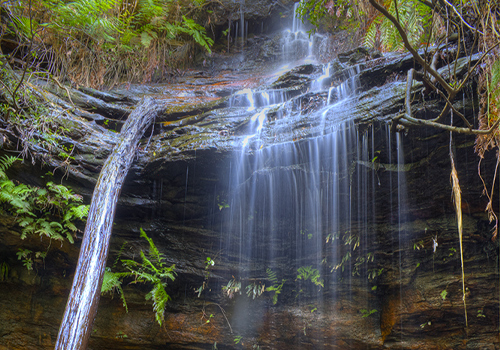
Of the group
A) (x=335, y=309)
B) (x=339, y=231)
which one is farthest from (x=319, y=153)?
(x=335, y=309)

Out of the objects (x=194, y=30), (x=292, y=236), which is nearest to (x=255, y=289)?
(x=292, y=236)

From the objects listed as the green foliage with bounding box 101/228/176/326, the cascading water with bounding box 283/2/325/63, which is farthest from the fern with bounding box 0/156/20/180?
the cascading water with bounding box 283/2/325/63

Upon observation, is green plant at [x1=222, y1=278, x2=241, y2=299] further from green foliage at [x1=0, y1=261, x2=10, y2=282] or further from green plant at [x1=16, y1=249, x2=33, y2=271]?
green foliage at [x1=0, y1=261, x2=10, y2=282]

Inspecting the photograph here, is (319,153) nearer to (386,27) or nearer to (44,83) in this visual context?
(386,27)

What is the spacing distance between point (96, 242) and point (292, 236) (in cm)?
317

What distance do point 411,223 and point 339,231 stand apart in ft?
3.53

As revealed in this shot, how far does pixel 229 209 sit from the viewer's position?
534cm

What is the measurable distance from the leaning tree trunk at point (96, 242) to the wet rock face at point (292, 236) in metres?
0.31

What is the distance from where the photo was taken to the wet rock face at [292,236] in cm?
408

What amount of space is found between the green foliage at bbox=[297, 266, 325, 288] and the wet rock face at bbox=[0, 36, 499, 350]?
3.1 inches

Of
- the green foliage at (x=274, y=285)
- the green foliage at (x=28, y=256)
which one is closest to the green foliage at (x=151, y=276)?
the green foliage at (x=28, y=256)

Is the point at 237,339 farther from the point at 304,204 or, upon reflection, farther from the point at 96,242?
the point at 96,242

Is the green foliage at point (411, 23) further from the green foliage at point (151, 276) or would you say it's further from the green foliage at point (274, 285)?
the green foliage at point (151, 276)

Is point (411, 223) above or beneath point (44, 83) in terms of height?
beneath
